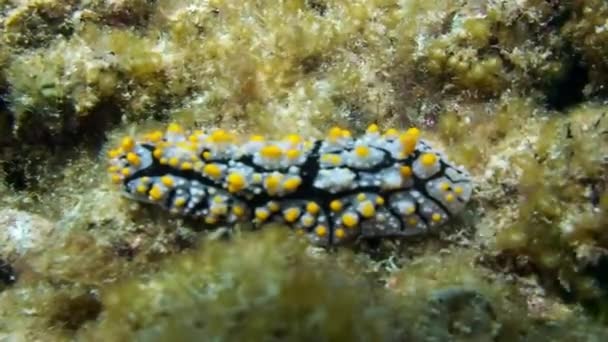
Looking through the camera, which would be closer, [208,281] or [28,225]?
[208,281]

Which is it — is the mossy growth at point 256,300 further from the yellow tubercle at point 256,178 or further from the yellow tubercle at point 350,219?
the yellow tubercle at point 256,178

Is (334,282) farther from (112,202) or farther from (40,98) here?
(40,98)

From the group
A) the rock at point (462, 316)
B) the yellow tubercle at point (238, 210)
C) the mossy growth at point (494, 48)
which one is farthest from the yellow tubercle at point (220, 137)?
the rock at point (462, 316)

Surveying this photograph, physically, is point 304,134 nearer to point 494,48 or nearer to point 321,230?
point 321,230

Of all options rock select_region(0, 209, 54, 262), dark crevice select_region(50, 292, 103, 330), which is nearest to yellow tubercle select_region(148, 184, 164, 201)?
dark crevice select_region(50, 292, 103, 330)

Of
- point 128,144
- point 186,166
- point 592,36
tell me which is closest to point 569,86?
point 592,36

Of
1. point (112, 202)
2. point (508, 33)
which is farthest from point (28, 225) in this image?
point (508, 33)

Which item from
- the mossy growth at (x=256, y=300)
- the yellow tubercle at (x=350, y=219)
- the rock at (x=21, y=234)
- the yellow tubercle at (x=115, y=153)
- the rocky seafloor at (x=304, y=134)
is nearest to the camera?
the mossy growth at (x=256, y=300)
